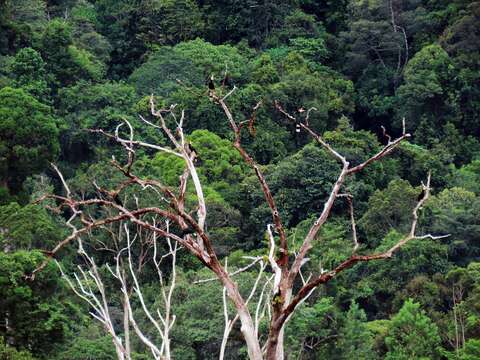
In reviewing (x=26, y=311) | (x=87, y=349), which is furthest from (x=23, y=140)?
(x=26, y=311)

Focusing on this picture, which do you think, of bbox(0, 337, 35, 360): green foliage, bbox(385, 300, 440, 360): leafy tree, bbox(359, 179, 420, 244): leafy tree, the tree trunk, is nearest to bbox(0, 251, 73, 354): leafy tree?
bbox(0, 337, 35, 360): green foliage

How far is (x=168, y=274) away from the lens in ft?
85.8

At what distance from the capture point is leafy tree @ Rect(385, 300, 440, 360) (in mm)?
21516

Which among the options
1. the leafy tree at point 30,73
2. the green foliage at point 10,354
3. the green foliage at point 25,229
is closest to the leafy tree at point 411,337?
the green foliage at point 25,229

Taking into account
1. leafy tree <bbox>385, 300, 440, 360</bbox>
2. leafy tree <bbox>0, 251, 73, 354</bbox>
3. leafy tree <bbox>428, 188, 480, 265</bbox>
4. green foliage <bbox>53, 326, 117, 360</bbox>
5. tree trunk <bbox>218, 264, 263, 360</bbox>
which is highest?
tree trunk <bbox>218, 264, 263, 360</bbox>

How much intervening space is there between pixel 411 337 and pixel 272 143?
1143 cm

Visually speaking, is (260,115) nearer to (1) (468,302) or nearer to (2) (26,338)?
(1) (468,302)

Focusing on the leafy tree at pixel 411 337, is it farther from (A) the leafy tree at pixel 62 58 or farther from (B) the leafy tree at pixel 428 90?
(A) the leafy tree at pixel 62 58

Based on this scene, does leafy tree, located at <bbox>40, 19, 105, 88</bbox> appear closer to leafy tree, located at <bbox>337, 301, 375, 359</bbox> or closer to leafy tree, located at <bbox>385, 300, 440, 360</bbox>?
leafy tree, located at <bbox>337, 301, 375, 359</bbox>

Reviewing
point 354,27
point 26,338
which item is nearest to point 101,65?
point 354,27

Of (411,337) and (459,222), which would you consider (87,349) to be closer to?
(411,337)

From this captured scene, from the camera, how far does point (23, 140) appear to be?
81.9 ft

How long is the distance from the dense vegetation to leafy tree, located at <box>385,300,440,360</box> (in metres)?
0.04

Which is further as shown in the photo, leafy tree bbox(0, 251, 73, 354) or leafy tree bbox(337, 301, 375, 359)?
leafy tree bbox(337, 301, 375, 359)
